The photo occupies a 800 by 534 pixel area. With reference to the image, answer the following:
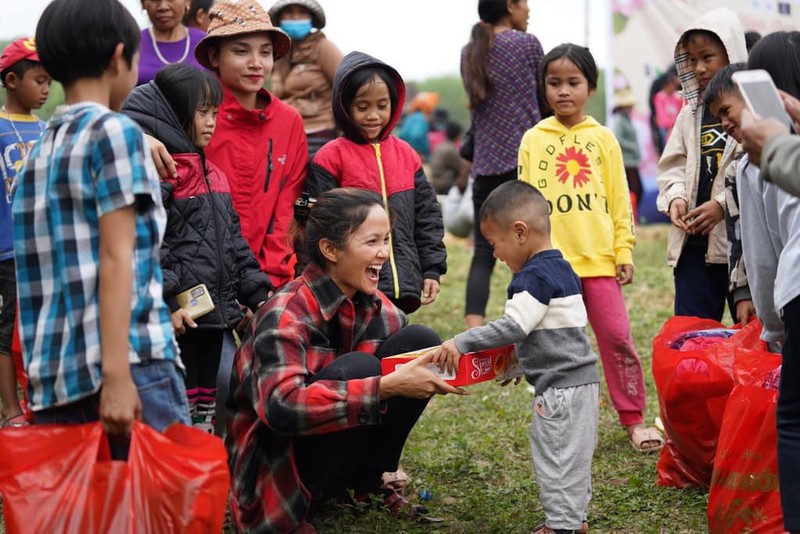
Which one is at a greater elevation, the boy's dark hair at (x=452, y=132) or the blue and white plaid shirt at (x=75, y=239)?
the blue and white plaid shirt at (x=75, y=239)

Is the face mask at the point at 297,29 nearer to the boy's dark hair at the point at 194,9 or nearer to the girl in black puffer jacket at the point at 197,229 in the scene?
the boy's dark hair at the point at 194,9

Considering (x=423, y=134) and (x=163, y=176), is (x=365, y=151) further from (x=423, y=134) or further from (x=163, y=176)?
(x=423, y=134)

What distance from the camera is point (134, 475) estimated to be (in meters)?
2.34

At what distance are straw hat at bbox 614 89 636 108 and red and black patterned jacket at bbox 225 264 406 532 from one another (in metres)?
8.71

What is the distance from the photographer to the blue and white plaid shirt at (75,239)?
2.37 m

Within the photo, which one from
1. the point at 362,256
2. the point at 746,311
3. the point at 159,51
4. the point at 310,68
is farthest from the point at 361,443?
the point at 310,68

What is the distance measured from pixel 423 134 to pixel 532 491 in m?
13.5

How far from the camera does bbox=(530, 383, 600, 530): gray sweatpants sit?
3.30m

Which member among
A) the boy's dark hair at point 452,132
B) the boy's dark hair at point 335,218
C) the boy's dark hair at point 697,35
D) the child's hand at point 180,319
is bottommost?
the child's hand at point 180,319

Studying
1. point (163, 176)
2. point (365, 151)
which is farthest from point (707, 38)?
point (163, 176)

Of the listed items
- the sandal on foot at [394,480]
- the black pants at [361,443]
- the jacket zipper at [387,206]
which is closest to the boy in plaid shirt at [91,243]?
the black pants at [361,443]

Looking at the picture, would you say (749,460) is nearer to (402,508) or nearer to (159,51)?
(402,508)

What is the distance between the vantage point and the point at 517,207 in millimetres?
3371

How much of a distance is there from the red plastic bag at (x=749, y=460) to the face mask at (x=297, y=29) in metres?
2.83
